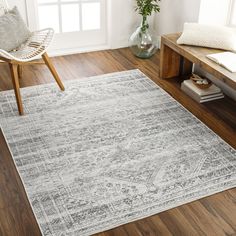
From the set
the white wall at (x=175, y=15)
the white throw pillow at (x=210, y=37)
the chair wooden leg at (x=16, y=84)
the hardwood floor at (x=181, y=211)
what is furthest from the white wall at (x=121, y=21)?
the chair wooden leg at (x=16, y=84)

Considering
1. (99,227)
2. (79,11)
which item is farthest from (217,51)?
(99,227)

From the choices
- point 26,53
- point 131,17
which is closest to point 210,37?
point 131,17

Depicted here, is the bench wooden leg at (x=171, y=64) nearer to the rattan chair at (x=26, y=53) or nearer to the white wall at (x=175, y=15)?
the white wall at (x=175, y=15)

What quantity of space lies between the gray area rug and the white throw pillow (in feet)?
1.60

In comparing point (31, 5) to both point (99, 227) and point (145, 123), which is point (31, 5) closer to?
point (145, 123)

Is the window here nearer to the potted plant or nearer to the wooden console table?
the potted plant

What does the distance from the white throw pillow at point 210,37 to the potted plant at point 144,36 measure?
2.39 ft

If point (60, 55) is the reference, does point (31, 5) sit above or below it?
above

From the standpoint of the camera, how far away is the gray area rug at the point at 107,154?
223cm

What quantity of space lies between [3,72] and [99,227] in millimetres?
2120

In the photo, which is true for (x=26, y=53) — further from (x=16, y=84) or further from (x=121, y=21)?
(x=121, y=21)

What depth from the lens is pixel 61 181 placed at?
7.93 ft

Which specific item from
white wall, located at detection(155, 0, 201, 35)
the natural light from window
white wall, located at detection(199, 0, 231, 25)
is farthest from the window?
white wall, located at detection(199, 0, 231, 25)

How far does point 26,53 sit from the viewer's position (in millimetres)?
3150
